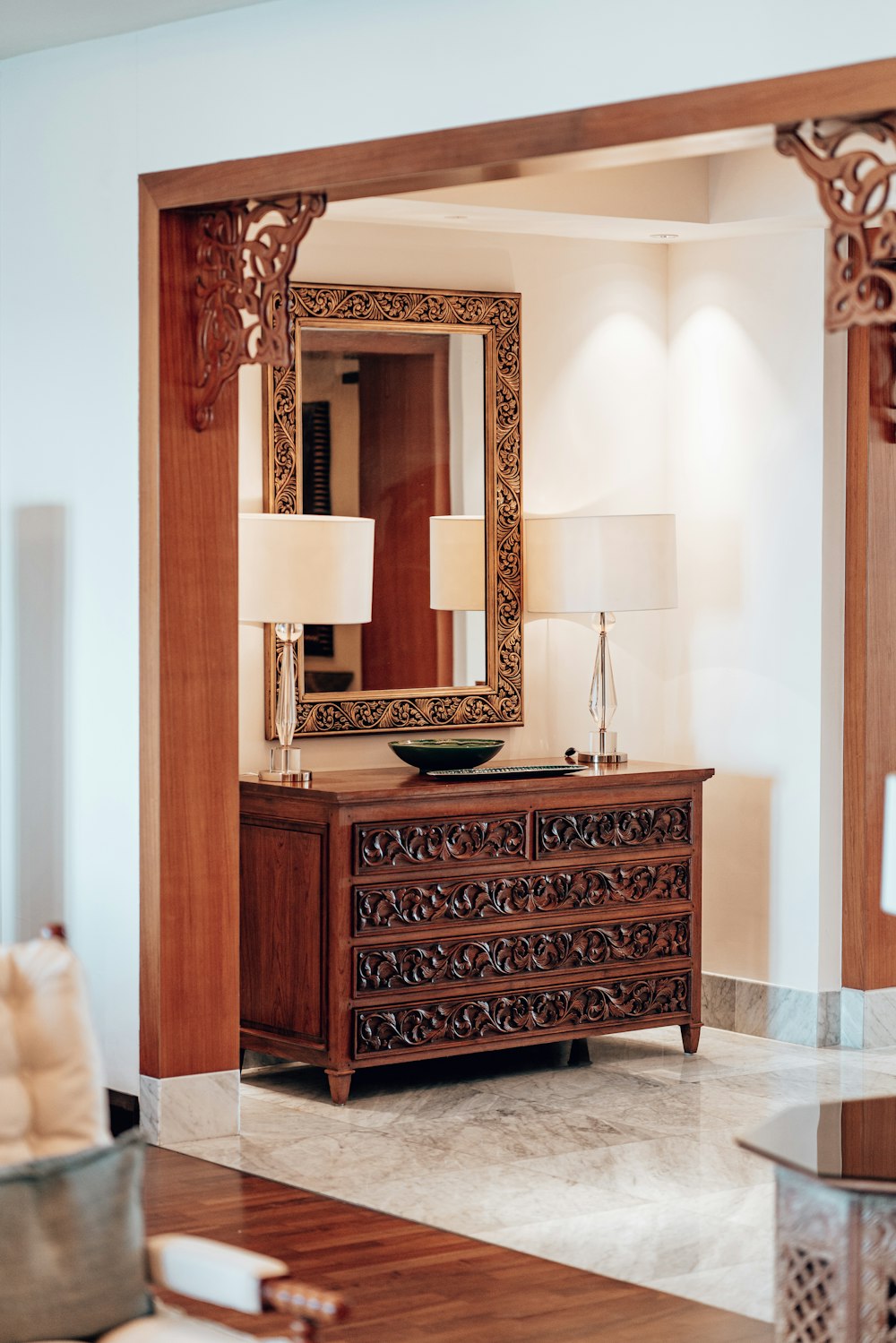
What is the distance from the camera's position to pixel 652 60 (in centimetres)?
404

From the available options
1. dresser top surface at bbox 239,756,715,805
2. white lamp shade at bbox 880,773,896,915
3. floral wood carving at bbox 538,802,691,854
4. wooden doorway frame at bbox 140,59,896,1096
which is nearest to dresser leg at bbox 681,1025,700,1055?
floral wood carving at bbox 538,802,691,854

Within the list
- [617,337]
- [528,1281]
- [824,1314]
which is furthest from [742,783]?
[824,1314]

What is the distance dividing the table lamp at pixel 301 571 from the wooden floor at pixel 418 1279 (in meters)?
1.52

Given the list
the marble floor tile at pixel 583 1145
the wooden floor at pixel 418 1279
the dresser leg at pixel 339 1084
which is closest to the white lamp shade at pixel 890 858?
the wooden floor at pixel 418 1279

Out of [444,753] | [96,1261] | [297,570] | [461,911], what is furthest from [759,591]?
[96,1261]

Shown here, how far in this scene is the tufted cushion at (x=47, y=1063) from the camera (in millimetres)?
2859

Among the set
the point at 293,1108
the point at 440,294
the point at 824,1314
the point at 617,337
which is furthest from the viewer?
the point at 617,337

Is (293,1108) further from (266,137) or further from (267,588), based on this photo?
(266,137)

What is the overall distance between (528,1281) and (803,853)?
263 cm

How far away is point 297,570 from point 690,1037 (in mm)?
2042

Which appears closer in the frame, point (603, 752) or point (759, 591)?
point (603, 752)

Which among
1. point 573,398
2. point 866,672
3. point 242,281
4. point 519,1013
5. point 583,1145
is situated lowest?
point 583,1145

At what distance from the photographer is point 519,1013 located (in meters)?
5.75

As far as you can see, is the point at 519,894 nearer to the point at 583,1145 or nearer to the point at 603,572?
the point at 583,1145
